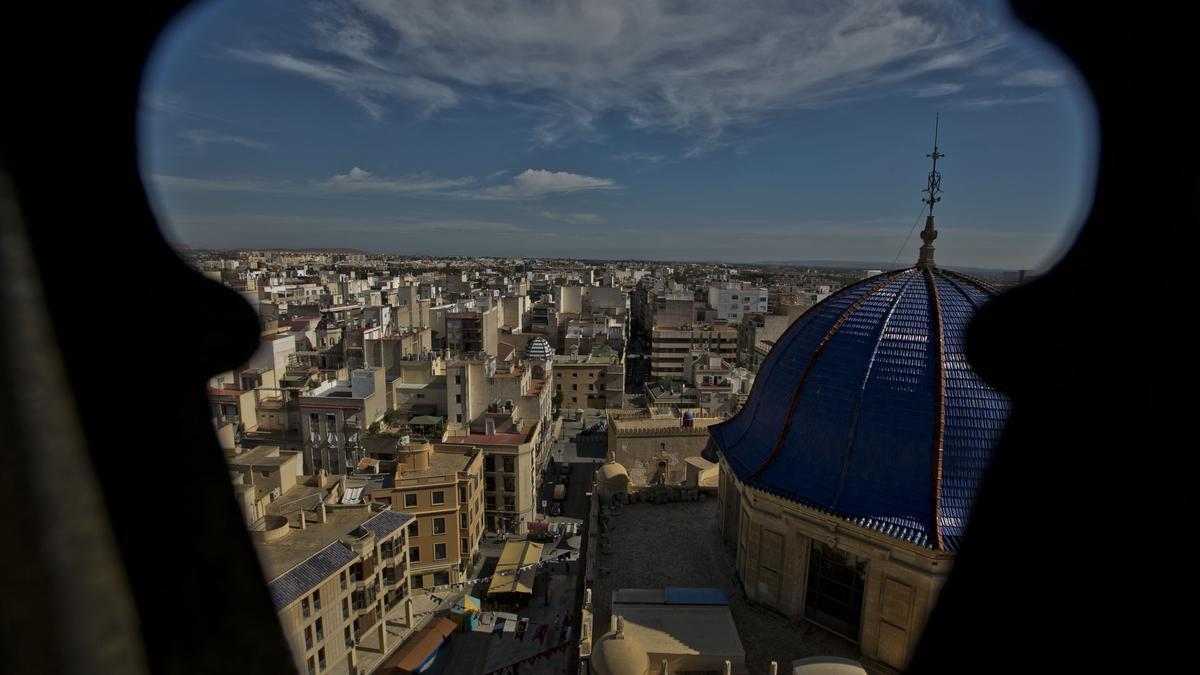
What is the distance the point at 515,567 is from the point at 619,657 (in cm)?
1817

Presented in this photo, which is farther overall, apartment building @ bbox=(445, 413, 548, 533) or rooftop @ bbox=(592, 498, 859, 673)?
apartment building @ bbox=(445, 413, 548, 533)

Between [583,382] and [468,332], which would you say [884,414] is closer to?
[583,382]

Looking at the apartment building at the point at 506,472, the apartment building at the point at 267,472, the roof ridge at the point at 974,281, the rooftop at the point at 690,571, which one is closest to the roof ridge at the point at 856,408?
the roof ridge at the point at 974,281

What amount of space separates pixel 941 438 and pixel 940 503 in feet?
3.47

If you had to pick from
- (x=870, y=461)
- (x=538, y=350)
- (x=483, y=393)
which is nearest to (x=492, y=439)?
(x=483, y=393)

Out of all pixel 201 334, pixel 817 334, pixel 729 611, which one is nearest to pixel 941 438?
pixel 817 334

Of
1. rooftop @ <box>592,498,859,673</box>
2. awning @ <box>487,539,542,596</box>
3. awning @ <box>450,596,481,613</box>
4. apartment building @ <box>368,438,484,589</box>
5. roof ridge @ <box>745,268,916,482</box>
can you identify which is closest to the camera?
rooftop @ <box>592,498,859,673</box>

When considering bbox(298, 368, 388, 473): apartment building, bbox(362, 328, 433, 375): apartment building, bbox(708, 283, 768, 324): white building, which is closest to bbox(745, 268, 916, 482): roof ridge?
bbox(298, 368, 388, 473): apartment building

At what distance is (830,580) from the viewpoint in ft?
34.6

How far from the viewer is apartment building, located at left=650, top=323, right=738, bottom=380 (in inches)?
2141

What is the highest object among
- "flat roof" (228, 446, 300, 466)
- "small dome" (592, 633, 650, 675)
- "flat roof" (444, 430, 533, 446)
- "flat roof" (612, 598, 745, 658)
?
"small dome" (592, 633, 650, 675)

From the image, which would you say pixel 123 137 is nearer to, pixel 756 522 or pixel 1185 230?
pixel 1185 230

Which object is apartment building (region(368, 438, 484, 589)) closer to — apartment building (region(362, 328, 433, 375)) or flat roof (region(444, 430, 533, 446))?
flat roof (region(444, 430, 533, 446))

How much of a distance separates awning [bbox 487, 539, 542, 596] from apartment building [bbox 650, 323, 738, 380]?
1146 inches
